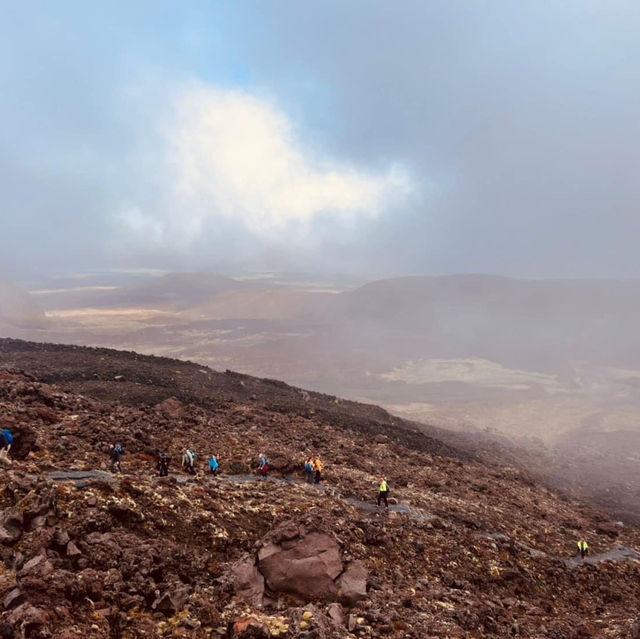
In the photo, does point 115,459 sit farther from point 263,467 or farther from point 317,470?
point 317,470

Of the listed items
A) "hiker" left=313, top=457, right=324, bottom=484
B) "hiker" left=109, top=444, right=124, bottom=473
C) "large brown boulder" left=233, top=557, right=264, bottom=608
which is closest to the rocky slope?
"large brown boulder" left=233, top=557, right=264, bottom=608

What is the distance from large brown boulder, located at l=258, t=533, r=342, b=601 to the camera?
7.52 metres

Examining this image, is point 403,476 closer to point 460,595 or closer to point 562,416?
point 460,595

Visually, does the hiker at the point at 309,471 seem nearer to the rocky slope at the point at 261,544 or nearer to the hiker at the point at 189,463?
the rocky slope at the point at 261,544

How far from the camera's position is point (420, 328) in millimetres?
131125

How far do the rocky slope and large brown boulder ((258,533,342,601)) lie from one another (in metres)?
0.03

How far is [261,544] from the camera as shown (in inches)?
326

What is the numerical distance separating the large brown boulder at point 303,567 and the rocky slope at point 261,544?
25 mm

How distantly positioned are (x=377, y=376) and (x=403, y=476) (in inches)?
2584

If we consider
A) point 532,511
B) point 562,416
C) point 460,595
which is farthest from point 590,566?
point 562,416

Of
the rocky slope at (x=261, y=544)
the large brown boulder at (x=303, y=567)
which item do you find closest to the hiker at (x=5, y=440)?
Answer: the rocky slope at (x=261, y=544)

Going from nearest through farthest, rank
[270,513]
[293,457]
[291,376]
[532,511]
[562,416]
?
[270,513]
[293,457]
[532,511]
[562,416]
[291,376]

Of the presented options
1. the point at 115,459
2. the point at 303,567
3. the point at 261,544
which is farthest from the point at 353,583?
the point at 115,459

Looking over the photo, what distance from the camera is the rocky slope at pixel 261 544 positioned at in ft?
20.6
